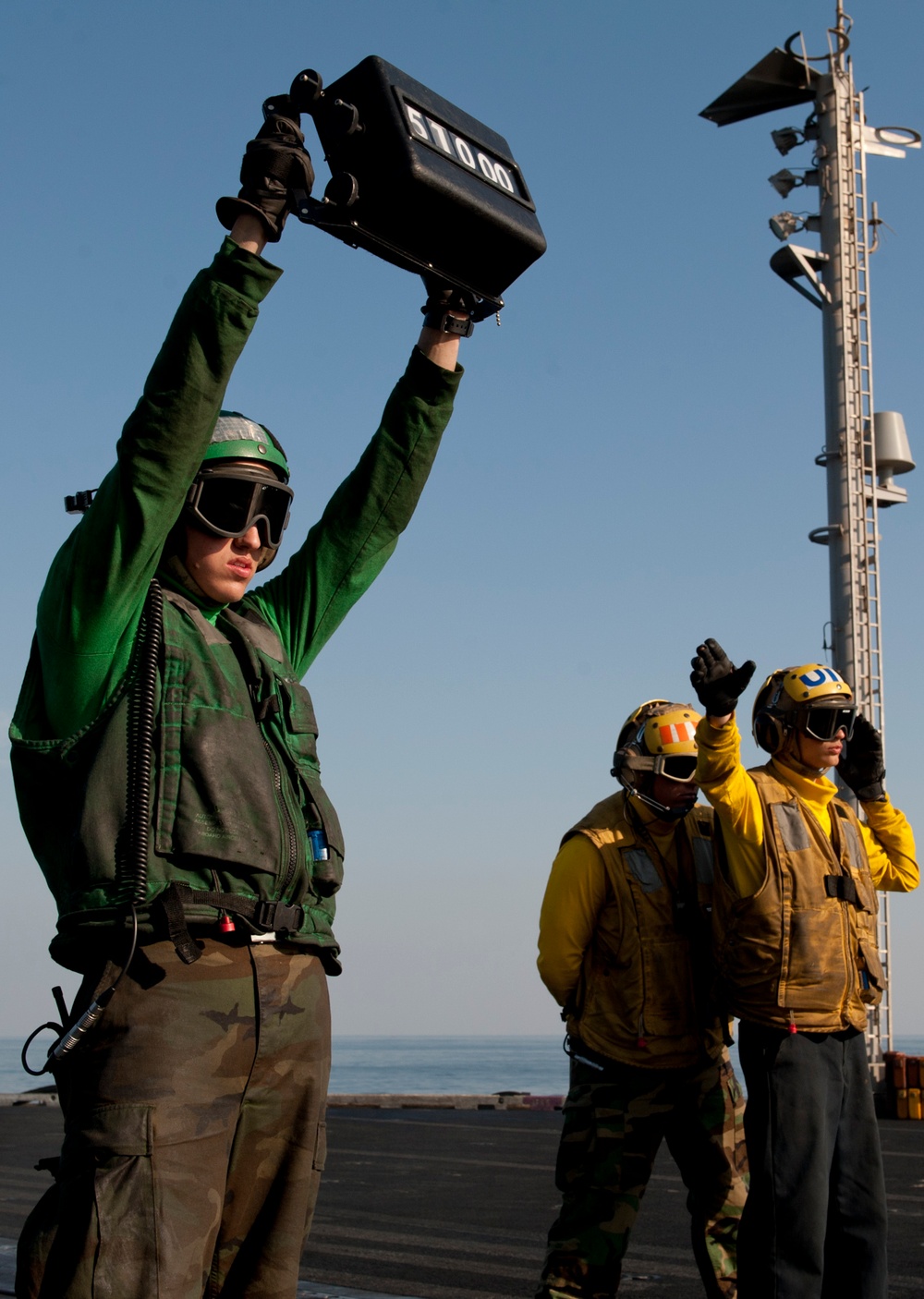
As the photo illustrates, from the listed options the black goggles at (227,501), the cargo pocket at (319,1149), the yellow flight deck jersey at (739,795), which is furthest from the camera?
the yellow flight deck jersey at (739,795)

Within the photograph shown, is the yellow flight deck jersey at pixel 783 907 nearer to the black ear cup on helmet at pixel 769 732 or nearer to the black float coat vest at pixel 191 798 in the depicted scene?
the black ear cup on helmet at pixel 769 732

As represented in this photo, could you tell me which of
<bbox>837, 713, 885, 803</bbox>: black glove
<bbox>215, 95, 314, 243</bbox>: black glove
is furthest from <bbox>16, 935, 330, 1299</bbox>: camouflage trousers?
<bbox>837, 713, 885, 803</bbox>: black glove

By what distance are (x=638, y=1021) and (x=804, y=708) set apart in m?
1.32

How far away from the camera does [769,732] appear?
18.2 ft

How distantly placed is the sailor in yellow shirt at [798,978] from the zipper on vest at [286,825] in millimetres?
2084

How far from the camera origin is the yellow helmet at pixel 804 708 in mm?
5410

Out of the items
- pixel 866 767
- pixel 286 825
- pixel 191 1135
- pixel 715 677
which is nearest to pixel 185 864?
pixel 286 825

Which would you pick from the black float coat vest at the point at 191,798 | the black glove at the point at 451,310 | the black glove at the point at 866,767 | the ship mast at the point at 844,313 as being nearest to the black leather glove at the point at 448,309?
the black glove at the point at 451,310

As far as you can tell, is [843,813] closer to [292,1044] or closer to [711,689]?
[711,689]

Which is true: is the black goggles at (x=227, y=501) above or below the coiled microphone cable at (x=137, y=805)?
above

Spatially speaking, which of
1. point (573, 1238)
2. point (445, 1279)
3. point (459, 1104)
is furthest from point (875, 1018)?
point (573, 1238)

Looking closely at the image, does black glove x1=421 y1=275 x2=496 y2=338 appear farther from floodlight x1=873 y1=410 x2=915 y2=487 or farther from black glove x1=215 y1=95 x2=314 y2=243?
floodlight x1=873 y1=410 x2=915 y2=487

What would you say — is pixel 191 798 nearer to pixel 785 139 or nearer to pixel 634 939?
pixel 634 939

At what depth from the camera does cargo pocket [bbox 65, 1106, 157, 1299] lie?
231 centimetres
